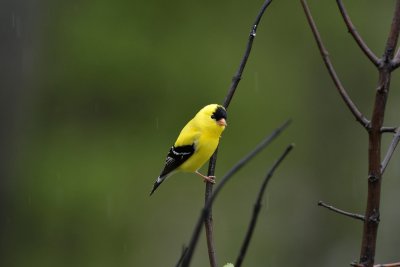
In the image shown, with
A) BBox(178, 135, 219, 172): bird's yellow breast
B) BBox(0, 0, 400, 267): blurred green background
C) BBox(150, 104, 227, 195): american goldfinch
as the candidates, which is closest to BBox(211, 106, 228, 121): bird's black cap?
BBox(150, 104, 227, 195): american goldfinch

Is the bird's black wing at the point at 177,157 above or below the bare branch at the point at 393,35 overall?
below

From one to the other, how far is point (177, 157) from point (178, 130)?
5.75 m

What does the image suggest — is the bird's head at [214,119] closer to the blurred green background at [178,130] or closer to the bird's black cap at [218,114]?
the bird's black cap at [218,114]

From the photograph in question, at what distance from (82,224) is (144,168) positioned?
4.21 ft

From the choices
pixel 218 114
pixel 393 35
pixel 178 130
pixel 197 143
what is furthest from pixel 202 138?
pixel 178 130

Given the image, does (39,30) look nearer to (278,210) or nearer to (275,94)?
(275,94)

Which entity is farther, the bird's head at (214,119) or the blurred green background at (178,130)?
the blurred green background at (178,130)

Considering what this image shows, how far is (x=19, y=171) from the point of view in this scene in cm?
829

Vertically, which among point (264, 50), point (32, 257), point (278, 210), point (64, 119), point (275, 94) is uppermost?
point (264, 50)

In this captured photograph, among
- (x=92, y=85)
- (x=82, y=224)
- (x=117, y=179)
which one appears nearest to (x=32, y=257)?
(x=82, y=224)

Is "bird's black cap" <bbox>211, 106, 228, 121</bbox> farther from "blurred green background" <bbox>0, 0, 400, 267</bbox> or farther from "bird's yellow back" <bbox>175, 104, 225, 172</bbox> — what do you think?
"blurred green background" <bbox>0, 0, 400, 267</bbox>

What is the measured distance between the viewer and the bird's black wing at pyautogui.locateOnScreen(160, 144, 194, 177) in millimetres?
3686

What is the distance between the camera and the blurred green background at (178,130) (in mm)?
9805

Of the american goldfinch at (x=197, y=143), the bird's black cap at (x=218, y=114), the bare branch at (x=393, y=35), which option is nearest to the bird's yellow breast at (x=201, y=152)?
the american goldfinch at (x=197, y=143)
